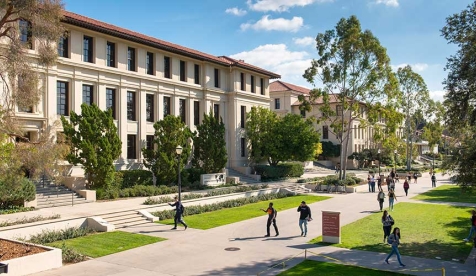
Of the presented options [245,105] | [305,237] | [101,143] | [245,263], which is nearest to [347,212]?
[305,237]

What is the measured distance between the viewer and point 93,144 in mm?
25672

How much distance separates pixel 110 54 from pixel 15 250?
21476 millimetres

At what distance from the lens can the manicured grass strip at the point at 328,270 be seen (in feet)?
39.0

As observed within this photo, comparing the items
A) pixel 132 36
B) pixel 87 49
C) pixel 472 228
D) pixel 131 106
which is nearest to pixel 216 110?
pixel 131 106

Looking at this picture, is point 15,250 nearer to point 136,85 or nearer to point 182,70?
point 136,85

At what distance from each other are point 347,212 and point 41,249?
55.5 feet

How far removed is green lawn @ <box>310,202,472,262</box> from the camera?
48.8 feet

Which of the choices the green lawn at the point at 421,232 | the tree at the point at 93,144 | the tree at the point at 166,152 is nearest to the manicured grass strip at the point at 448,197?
the green lawn at the point at 421,232

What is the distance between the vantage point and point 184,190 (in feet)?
103

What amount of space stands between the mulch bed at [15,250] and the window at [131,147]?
1950 cm

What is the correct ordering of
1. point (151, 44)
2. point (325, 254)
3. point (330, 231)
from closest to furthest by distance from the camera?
1. point (325, 254)
2. point (330, 231)
3. point (151, 44)

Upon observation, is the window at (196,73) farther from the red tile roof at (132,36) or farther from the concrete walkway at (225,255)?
the concrete walkway at (225,255)

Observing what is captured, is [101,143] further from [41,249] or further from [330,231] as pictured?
[330,231]

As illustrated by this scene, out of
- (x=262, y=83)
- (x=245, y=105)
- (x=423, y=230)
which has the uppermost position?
(x=262, y=83)
